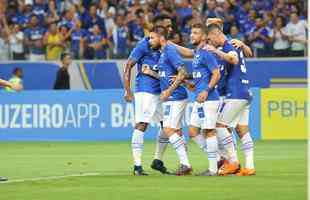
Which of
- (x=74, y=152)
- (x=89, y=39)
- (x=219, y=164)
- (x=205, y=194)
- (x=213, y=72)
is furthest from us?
(x=89, y=39)

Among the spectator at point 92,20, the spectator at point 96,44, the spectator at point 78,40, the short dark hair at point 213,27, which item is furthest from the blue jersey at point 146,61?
the spectator at point 92,20

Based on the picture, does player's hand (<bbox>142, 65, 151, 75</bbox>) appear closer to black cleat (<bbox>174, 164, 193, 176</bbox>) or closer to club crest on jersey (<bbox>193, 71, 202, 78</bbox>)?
club crest on jersey (<bbox>193, 71, 202, 78</bbox>)

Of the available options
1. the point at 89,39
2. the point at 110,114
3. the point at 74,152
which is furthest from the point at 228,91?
the point at 89,39

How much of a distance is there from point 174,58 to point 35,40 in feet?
54.5

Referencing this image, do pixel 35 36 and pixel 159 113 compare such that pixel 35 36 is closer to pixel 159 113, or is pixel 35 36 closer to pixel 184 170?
pixel 159 113

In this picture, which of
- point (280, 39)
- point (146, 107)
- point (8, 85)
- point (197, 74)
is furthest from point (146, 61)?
point (280, 39)

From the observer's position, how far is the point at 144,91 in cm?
1702

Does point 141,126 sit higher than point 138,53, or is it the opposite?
point 138,53

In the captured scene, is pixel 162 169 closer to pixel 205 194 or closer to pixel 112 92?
A: pixel 205 194

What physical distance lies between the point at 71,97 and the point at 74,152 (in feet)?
17.7

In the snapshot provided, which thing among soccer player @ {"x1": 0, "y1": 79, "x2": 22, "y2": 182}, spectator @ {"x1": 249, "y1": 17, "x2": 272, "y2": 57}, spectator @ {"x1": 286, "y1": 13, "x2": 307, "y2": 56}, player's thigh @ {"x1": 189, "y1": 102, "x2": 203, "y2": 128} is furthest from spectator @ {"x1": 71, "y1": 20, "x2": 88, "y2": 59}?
soccer player @ {"x1": 0, "y1": 79, "x2": 22, "y2": 182}

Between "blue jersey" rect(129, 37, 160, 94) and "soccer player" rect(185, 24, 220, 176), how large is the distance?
757mm

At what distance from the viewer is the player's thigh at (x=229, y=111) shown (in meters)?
16.9

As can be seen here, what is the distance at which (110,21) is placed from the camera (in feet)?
109
